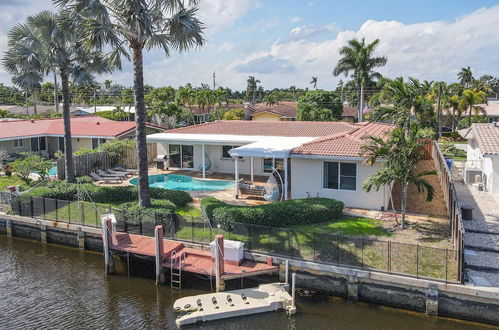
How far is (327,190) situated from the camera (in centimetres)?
2273

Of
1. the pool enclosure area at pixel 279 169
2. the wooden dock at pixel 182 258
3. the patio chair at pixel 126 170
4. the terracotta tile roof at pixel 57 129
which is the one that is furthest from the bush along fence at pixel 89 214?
the terracotta tile roof at pixel 57 129

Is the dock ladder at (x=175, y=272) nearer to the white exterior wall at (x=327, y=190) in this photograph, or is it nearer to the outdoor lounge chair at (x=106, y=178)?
the white exterior wall at (x=327, y=190)

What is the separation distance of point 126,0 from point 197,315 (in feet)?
44.8

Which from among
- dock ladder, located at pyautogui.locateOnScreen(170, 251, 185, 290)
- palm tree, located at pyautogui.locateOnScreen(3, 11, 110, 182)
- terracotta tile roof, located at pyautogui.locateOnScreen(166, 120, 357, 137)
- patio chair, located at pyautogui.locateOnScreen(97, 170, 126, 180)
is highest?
palm tree, located at pyautogui.locateOnScreen(3, 11, 110, 182)

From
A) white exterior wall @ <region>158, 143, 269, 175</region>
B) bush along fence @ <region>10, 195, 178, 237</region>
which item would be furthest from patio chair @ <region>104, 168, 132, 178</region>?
bush along fence @ <region>10, 195, 178, 237</region>

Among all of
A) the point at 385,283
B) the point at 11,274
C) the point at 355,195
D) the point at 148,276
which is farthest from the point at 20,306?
the point at 355,195

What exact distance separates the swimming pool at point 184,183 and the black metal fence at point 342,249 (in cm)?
913

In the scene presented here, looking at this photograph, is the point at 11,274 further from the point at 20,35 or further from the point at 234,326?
the point at 20,35

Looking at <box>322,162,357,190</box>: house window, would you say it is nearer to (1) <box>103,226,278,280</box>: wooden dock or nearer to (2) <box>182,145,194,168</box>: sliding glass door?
(1) <box>103,226,278,280</box>: wooden dock

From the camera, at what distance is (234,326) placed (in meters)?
14.1

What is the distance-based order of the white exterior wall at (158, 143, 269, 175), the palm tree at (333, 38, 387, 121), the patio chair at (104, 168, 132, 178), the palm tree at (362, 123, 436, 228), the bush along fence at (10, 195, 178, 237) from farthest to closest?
the palm tree at (333, 38, 387, 121) < the white exterior wall at (158, 143, 269, 175) < the patio chair at (104, 168, 132, 178) < the bush along fence at (10, 195, 178, 237) < the palm tree at (362, 123, 436, 228)

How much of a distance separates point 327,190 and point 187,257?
8569 mm

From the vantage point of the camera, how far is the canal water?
14156 mm

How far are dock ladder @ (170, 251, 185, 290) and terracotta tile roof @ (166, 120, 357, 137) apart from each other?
1656 centimetres
